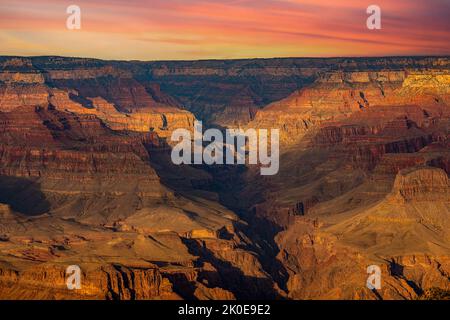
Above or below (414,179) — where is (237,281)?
below
